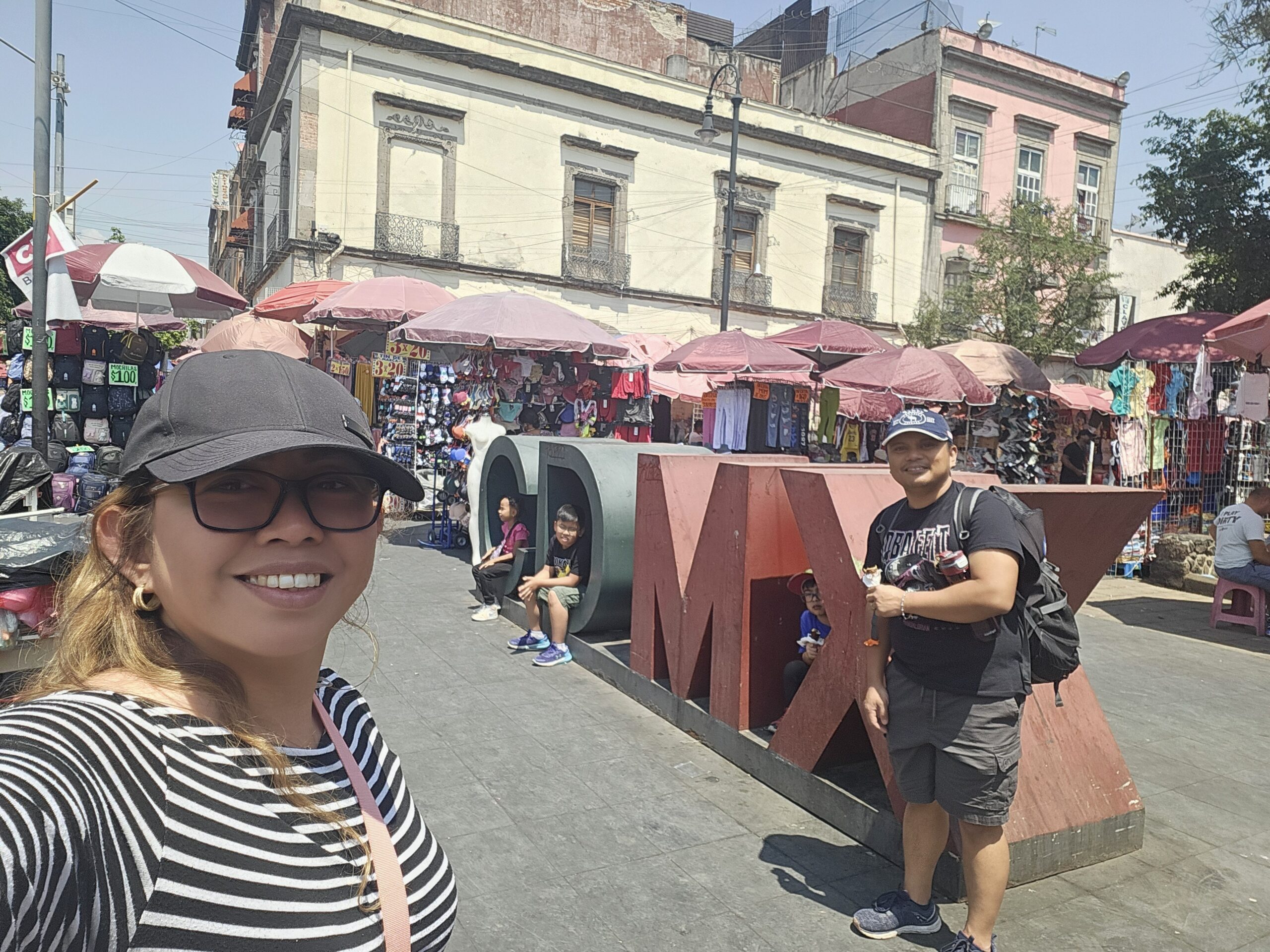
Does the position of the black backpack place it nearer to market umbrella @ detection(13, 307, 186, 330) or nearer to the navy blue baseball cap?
the navy blue baseball cap

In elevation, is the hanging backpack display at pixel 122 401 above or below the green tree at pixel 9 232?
below

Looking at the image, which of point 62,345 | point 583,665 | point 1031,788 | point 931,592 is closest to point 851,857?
point 1031,788

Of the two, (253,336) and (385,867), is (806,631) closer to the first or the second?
(385,867)

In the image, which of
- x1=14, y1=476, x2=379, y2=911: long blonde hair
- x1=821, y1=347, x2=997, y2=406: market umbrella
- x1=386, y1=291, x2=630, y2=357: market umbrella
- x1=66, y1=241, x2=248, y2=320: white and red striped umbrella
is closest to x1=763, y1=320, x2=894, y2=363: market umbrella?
x1=821, y1=347, x2=997, y2=406: market umbrella

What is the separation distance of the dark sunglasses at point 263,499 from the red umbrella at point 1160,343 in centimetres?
1134

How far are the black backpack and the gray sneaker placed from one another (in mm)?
952

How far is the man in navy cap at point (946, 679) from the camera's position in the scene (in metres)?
2.97

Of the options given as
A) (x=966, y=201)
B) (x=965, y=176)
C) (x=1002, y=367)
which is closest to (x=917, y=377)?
(x=1002, y=367)

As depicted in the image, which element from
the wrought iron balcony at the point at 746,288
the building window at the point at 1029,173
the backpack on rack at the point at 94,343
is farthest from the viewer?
the building window at the point at 1029,173

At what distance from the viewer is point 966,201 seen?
94.9 ft

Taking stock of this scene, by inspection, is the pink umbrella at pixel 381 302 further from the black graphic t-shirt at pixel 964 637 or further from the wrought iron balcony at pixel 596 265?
the wrought iron balcony at pixel 596 265

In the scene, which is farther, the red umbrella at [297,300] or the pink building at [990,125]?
the pink building at [990,125]

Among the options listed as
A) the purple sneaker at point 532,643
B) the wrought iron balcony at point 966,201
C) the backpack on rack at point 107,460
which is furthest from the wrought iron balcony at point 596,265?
the purple sneaker at point 532,643

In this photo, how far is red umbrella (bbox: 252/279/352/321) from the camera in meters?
14.5
